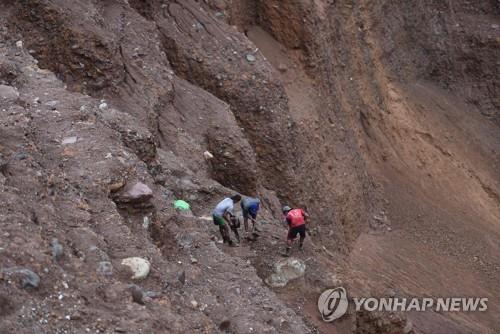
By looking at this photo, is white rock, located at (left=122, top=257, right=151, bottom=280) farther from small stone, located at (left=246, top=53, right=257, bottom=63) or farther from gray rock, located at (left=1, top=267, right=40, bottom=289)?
small stone, located at (left=246, top=53, right=257, bottom=63)

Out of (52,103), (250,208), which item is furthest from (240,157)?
(52,103)

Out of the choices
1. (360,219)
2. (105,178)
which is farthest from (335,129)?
(105,178)

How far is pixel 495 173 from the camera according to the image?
21.2m

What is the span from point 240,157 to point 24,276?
7.91 meters

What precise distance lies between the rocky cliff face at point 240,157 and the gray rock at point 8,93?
0.03m

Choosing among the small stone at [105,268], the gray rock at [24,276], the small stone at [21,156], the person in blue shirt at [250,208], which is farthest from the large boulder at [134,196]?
the gray rock at [24,276]

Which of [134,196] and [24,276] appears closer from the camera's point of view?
[24,276]

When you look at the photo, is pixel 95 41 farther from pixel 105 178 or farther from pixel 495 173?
Answer: pixel 495 173

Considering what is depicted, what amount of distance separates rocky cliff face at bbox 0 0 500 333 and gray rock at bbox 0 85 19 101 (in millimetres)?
28

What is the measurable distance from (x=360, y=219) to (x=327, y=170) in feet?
5.50

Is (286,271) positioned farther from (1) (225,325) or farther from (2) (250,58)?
(2) (250,58)

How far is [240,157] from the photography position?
12.7m

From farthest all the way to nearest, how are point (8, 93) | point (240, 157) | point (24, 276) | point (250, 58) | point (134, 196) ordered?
point (250, 58)
point (240, 157)
point (8, 93)
point (134, 196)
point (24, 276)

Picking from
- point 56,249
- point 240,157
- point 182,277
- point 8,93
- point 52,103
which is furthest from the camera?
point 240,157
